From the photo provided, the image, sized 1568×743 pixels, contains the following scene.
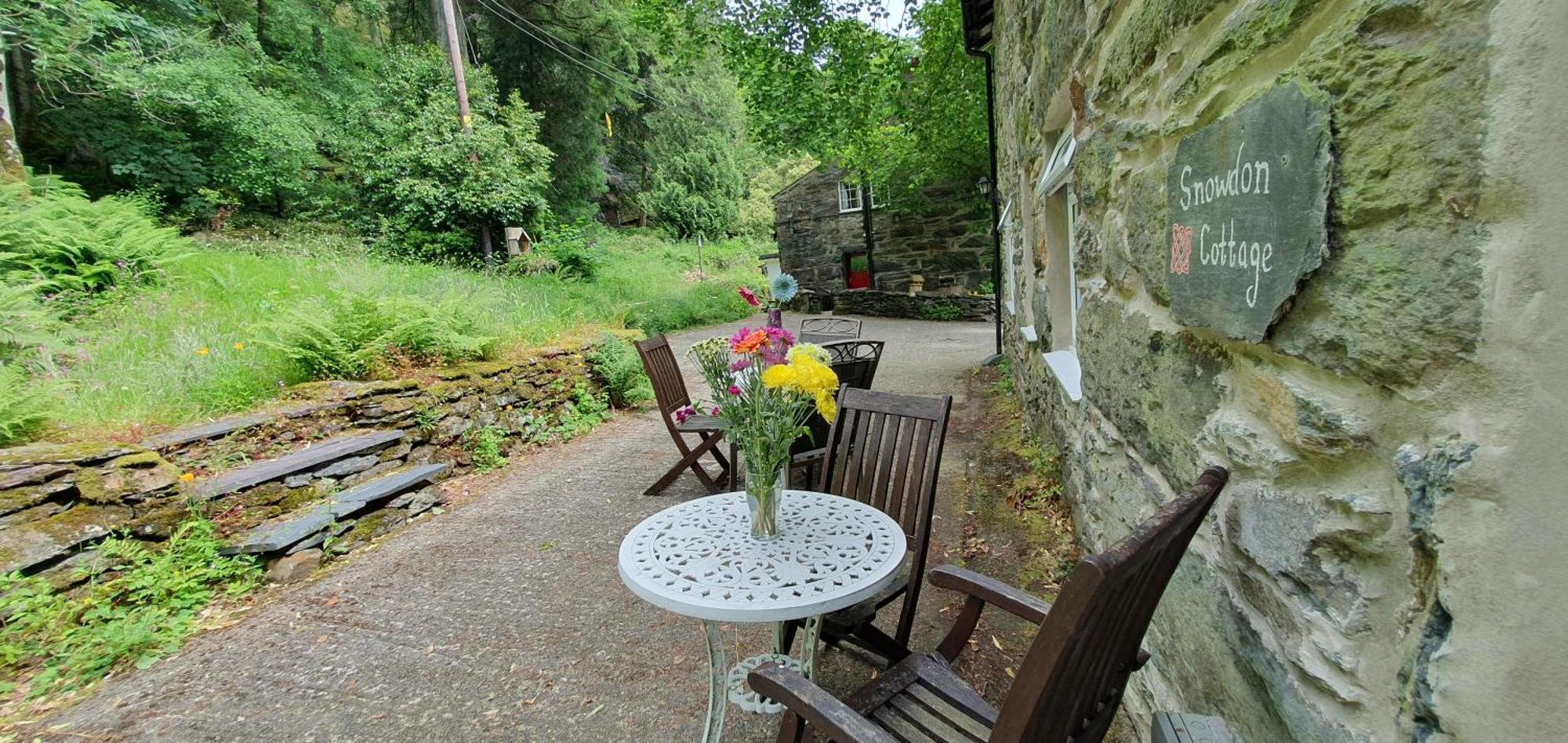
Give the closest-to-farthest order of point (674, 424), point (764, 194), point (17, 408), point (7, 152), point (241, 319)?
point (17, 408), point (674, 424), point (241, 319), point (7, 152), point (764, 194)

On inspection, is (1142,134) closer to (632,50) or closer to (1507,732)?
(1507,732)

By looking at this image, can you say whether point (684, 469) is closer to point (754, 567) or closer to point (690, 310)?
point (754, 567)

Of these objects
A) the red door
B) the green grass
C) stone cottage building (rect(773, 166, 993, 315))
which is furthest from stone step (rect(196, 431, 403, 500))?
the red door

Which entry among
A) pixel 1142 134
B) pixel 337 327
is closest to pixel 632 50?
pixel 337 327

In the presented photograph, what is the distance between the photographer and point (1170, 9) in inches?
54.4

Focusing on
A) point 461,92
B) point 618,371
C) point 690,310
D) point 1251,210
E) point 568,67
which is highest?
point 568,67

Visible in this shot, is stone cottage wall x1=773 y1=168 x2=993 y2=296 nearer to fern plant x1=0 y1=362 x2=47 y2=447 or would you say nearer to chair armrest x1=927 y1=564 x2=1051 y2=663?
fern plant x1=0 y1=362 x2=47 y2=447

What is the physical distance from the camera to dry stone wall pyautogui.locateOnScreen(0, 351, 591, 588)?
2590 mm

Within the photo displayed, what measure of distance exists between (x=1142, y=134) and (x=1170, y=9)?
0.30 metres

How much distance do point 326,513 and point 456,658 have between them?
1493 millimetres

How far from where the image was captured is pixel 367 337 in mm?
4414

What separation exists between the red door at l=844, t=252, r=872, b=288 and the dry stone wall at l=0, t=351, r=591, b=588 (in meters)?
12.9

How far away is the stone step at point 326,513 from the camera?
3016mm

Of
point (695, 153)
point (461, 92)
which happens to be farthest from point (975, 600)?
point (695, 153)
